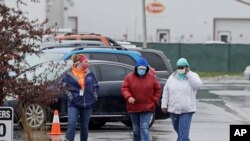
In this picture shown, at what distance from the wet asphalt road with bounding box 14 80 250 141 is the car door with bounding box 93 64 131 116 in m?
0.49

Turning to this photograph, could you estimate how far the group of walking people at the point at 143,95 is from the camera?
13242 millimetres

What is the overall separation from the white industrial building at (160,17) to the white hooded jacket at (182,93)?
46.0 m

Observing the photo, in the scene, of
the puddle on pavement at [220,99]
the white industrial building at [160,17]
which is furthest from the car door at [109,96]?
the white industrial building at [160,17]

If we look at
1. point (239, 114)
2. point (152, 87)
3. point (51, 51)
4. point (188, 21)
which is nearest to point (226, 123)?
point (239, 114)

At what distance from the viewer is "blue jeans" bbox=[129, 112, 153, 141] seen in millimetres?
13547

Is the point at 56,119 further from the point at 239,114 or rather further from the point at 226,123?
the point at 239,114

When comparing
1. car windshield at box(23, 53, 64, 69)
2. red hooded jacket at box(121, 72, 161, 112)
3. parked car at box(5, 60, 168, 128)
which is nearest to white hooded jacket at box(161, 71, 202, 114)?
red hooded jacket at box(121, 72, 161, 112)

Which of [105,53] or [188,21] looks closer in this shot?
[105,53]

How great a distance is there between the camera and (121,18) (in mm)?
59750

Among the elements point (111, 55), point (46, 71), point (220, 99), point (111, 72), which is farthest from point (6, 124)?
point (220, 99)

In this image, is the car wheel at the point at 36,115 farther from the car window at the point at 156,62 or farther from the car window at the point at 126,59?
the car window at the point at 156,62

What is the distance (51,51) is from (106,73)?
4.04 metres

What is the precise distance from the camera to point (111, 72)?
703 inches

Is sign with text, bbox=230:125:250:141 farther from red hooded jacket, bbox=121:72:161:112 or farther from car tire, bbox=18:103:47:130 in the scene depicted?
car tire, bbox=18:103:47:130
